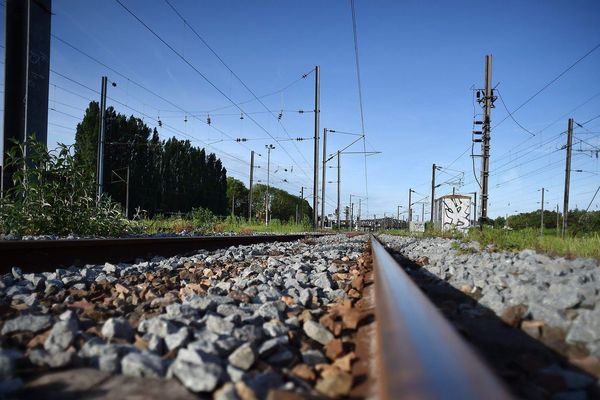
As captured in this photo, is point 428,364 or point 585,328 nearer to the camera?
point 428,364

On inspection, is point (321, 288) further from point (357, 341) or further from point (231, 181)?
point (231, 181)

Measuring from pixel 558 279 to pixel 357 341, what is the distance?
1.49m

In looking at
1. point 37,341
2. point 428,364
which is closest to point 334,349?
point 428,364

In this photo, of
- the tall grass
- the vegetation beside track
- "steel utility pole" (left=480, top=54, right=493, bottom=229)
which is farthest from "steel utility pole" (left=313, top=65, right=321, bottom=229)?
the vegetation beside track

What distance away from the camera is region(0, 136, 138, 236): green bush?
5.45 metres

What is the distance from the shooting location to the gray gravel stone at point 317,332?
158 cm

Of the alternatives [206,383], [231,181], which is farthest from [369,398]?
[231,181]

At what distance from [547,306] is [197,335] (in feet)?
4.99

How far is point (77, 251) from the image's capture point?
3.99 meters

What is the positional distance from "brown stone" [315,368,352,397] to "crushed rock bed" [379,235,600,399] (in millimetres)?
533

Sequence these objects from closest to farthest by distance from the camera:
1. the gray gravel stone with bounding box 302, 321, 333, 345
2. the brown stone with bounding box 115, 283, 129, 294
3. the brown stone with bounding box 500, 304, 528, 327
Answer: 1. the gray gravel stone with bounding box 302, 321, 333, 345
2. the brown stone with bounding box 500, 304, 528, 327
3. the brown stone with bounding box 115, 283, 129, 294

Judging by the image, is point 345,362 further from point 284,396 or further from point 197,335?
point 197,335

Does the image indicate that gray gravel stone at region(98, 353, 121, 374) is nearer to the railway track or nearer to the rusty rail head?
the railway track

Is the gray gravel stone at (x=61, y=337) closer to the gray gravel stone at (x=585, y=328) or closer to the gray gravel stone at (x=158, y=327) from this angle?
the gray gravel stone at (x=158, y=327)
